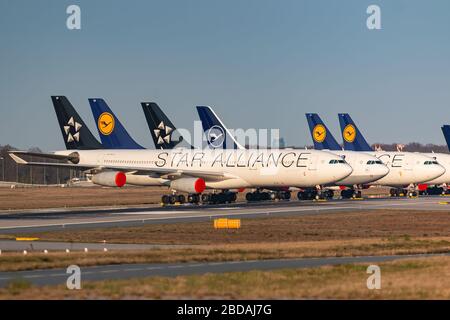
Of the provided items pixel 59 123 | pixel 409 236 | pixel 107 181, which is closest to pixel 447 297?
pixel 409 236

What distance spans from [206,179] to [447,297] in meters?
66.6

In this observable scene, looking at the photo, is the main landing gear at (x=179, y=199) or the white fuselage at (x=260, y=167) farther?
the main landing gear at (x=179, y=199)

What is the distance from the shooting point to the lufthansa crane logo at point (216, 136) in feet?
357

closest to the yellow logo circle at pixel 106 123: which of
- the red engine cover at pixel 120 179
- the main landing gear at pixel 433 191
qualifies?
the red engine cover at pixel 120 179

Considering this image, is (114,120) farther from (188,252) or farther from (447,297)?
(447,297)

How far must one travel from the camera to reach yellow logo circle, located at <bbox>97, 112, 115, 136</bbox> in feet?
362

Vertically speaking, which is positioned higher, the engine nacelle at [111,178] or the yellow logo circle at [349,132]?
A: the yellow logo circle at [349,132]

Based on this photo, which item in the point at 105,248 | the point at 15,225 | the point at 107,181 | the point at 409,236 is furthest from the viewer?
the point at 107,181

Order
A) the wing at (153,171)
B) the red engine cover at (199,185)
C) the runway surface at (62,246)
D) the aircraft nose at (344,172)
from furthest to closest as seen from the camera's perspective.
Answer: the aircraft nose at (344,172) → the wing at (153,171) → the red engine cover at (199,185) → the runway surface at (62,246)

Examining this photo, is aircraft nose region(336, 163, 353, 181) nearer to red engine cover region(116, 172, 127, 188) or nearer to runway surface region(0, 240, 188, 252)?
red engine cover region(116, 172, 127, 188)

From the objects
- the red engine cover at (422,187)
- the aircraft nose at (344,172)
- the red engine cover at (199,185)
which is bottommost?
the red engine cover at (422,187)

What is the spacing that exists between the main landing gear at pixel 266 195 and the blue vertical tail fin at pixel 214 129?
9169 mm

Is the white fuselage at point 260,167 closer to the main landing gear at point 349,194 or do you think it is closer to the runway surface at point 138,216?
the runway surface at point 138,216
